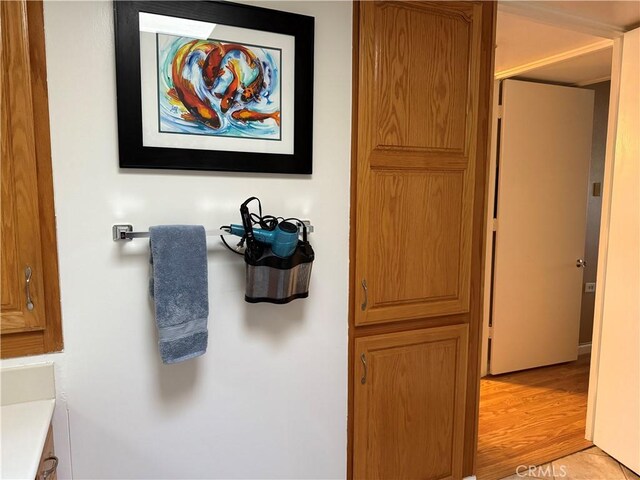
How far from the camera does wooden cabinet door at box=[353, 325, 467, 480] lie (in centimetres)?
166

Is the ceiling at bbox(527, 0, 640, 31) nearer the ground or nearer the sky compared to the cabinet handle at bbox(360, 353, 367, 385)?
nearer the sky

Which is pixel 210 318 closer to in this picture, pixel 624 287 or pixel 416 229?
pixel 416 229

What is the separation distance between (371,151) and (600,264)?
1.52m

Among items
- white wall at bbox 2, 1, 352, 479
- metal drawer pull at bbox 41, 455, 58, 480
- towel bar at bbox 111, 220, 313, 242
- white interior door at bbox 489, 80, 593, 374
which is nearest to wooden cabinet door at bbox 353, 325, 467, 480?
white wall at bbox 2, 1, 352, 479

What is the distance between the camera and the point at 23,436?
1.05m

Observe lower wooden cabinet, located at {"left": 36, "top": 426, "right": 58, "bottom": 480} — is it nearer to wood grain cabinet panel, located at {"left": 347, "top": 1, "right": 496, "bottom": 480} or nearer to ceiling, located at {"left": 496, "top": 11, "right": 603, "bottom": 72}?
wood grain cabinet panel, located at {"left": 347, "top": 1, "right": 496, "bottom": 480}

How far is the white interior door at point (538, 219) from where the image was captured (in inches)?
116

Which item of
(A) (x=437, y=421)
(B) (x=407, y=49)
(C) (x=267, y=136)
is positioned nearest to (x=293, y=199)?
(C) (x=267, y=136)

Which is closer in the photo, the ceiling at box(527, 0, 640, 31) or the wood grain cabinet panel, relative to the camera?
the wood grain cabinet panel

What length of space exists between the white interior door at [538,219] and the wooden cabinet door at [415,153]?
1416mm

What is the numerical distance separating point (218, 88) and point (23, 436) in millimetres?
1117

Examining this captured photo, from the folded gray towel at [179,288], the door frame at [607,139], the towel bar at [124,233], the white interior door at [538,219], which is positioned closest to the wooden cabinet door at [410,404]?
the door frame at [607,139]

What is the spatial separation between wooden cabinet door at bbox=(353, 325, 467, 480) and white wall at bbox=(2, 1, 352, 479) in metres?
0.10

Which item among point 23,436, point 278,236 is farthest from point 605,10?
point 23,436
